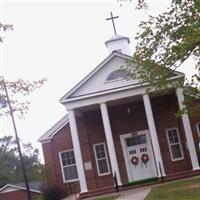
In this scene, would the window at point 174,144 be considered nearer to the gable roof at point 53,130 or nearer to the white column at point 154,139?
the white column at point 154,139

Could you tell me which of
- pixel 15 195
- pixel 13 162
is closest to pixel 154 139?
pixel 15 195

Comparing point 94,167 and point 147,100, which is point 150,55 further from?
point 94,167

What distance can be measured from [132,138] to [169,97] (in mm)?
3535

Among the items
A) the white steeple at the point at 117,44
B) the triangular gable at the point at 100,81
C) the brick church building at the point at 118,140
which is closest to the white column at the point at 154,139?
the brick church building at the point at 118,140

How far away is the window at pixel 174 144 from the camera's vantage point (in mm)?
29766

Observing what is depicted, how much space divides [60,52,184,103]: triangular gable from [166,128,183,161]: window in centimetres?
523

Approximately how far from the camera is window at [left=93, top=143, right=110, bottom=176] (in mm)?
30219

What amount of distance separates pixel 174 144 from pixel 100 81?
251 inches

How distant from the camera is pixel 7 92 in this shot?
28062 millimetres

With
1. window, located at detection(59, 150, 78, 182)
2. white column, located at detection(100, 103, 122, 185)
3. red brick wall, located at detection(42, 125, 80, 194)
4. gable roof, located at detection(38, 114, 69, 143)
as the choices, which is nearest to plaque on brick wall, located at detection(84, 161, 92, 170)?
window, located at detection(59, 150, 78, 182)

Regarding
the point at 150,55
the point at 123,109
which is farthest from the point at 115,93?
the point at 150,55

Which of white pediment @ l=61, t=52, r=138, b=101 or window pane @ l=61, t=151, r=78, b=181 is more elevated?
white pediment @ l=61, t=52, r=138, b=101

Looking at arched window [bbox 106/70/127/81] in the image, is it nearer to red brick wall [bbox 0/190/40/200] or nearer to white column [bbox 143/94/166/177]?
white column [bbox 143/94/166/177]

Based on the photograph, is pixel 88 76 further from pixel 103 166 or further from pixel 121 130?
pixel 103 166
